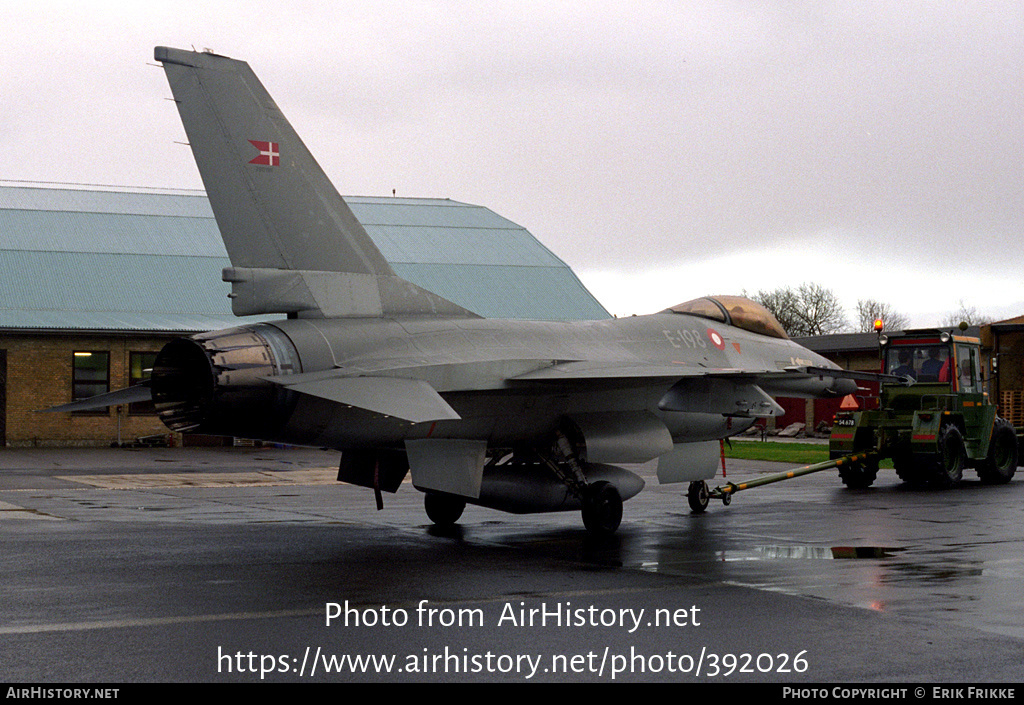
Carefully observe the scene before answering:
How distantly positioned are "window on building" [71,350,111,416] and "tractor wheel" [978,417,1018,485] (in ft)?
87.0

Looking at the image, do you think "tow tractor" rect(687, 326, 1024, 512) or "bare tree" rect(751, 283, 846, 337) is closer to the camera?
"tow tractor" rect(687, 326, 1024, 512)

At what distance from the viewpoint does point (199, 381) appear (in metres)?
11.8

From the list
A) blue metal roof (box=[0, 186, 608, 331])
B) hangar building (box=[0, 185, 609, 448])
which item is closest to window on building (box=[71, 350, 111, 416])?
hangar building (box=[0, 185, 609, 448])

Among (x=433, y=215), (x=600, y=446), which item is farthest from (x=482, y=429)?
(x=433, y=215)

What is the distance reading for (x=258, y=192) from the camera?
1255 centimetres

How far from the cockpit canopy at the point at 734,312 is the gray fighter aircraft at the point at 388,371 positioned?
0.85 metres

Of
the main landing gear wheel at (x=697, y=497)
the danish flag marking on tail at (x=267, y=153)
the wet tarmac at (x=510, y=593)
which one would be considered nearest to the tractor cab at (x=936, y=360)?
the wet tarmac at (x=510, y=593)

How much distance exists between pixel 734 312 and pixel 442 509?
540 centimetres

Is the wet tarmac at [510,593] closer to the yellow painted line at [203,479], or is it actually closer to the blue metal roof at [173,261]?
the yellow painted line at [203,479]

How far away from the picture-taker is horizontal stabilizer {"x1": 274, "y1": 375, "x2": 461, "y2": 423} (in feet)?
36.6

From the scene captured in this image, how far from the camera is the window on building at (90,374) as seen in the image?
37000 millimetres

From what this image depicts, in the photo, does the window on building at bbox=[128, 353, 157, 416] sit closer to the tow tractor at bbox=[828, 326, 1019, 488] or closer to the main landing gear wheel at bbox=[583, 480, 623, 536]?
the tow tractor at bbox=[828, 326, 1019, 488]

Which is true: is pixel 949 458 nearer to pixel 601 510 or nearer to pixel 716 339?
pixel 716 339

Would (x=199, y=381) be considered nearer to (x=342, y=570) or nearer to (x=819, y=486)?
(x=342, y=570)
